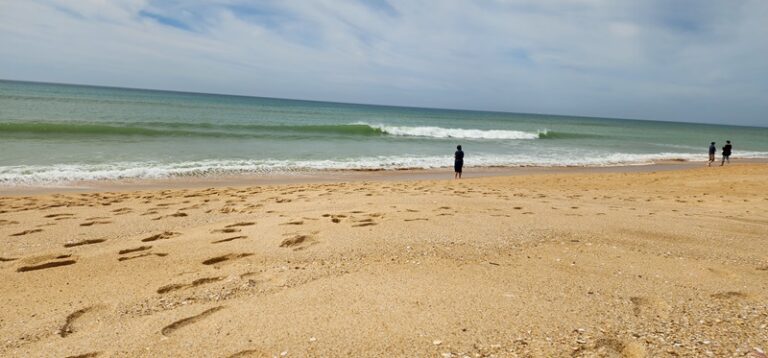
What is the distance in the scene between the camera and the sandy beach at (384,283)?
2756 millimetres

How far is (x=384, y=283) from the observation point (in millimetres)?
3678

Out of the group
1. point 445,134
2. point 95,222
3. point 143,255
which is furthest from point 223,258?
point 445,134

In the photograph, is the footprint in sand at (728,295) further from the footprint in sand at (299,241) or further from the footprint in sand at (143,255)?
the footprint in sand at (143,255)

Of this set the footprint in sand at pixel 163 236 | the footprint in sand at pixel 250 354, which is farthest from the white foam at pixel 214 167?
the footprint in sand at pixel 250 354

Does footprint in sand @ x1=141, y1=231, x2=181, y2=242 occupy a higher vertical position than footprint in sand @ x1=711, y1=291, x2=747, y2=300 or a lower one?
lower

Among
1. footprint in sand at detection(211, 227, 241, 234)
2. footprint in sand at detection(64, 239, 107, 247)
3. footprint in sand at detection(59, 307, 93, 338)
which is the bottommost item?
footprint in sand at detection(64, 239, 107, 247)

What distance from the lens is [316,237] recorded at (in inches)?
198

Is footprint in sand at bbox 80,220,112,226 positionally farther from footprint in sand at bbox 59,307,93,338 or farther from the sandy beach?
footprint in sand at bbox 59,307,93,338

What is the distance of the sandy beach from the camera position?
2.76 metres

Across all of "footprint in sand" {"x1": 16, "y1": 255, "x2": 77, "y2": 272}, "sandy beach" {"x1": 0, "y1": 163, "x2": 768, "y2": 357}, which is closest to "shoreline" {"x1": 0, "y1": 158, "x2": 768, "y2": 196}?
"sandy beach" {"x1": 0, "y1": 163, "x2": 768, "y2": 357}

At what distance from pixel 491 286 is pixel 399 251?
3.82 feet

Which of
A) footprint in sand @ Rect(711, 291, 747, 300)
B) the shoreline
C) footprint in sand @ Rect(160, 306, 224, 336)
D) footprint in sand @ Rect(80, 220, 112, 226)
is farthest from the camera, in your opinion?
the shoreline

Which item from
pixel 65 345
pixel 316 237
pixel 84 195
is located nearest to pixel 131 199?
pixel 84 195

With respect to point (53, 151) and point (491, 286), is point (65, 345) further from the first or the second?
point (53, 151)
